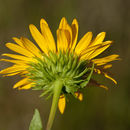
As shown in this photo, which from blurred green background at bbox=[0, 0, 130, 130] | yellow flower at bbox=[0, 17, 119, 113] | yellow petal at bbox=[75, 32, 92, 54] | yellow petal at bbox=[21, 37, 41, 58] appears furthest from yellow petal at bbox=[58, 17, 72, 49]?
blurred green background at bbox=[0, 0, 130, 130]

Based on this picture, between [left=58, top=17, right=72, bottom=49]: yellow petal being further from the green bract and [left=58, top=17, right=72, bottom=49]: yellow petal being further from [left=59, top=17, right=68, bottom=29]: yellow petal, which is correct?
the green bract

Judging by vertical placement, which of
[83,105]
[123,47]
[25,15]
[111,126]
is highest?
[25,15]

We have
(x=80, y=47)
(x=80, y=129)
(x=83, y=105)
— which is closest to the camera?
(x=80, y=47)

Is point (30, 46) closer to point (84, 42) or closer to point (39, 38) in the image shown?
point (39, 38)

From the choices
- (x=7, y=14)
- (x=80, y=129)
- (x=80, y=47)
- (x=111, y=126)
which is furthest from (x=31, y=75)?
(x=7, y=14)

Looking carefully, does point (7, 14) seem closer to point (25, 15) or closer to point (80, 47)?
point (25, 15)

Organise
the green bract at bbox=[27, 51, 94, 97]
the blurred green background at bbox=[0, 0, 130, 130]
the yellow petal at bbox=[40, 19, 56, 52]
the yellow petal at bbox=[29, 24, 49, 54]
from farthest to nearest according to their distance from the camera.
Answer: the blurred green background at bbox=[0, 0, 130, 130], the yellow petal at bbox=[29, 24, 49, 54], the yellow petal at bbox=[40, 19, 56, 52], the green bract at bbox=[27, 51, 94, 97]

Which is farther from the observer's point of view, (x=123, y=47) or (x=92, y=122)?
(x=123, y=47)

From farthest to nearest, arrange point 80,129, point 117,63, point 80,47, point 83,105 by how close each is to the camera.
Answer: point 117,63, point 83,105, point 80,129, point 80,47

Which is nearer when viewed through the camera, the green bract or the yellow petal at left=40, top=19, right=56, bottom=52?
the green bract
